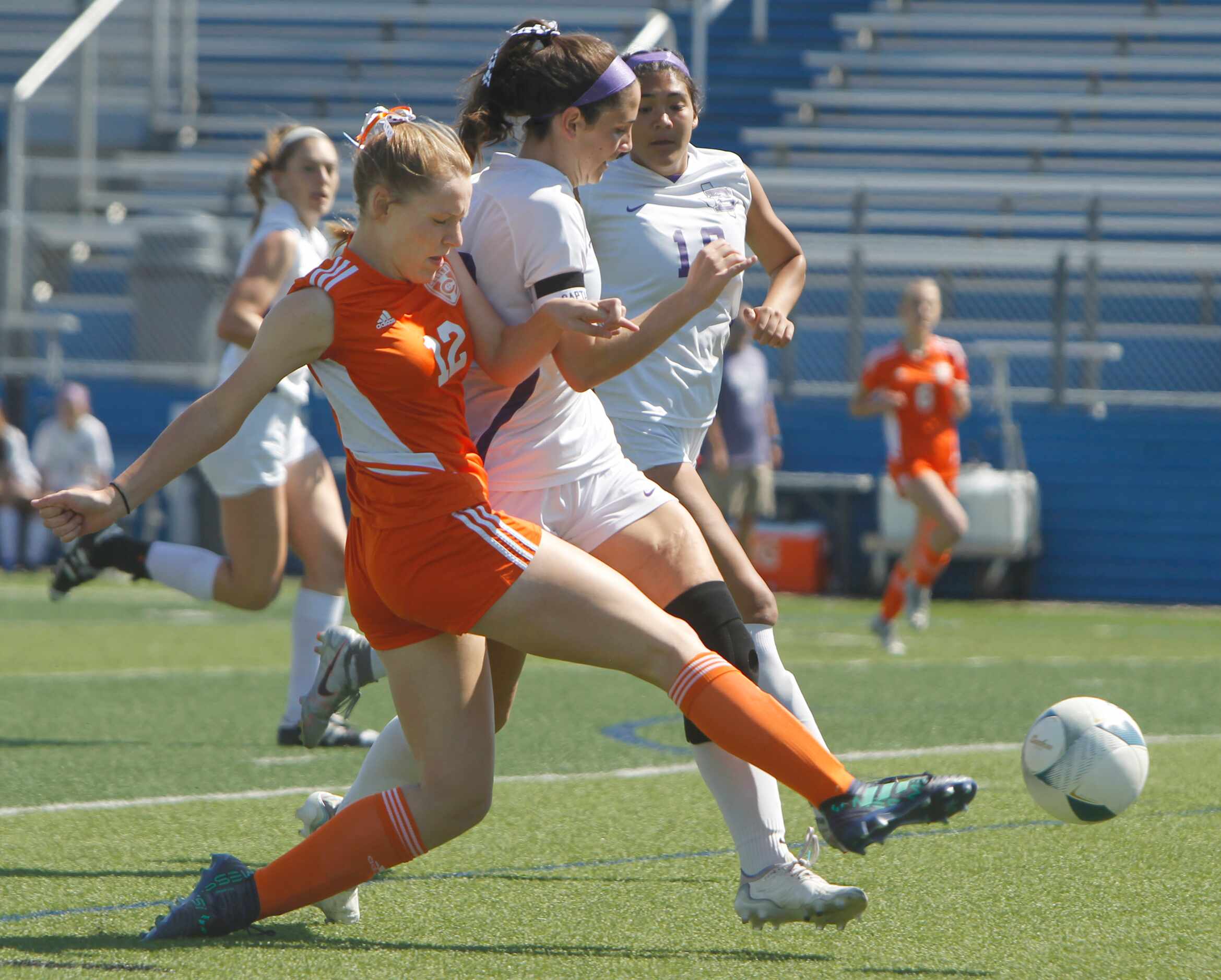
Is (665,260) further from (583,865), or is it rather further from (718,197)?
(583,865)

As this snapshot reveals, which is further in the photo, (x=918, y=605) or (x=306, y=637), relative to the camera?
(x=918, y=605)

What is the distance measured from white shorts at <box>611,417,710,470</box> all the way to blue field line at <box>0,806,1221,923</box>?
41.8 inches

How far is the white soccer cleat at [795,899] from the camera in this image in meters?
3.45

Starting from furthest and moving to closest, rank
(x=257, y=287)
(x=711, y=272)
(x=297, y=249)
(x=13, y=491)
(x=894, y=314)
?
Result: (x=894, y=314) < (x=13, y=491) < (x=297, y=249) < (x=257, y=287) < (x=711, y=272)

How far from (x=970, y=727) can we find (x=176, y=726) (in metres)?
3.24

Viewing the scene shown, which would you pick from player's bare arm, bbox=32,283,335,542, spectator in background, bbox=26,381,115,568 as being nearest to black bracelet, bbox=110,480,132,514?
player's bare arm, bbox=32,283,335,542

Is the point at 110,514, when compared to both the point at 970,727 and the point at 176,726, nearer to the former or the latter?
the point at 176,726

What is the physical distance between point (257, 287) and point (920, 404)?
5.81 m

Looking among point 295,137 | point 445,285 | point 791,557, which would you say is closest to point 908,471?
point 791,557

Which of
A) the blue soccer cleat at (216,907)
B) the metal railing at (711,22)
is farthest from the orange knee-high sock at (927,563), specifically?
the metal railing at (711,22)

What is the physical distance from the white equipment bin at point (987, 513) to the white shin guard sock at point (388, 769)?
10.4m

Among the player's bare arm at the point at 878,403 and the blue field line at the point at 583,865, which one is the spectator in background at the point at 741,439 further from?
the blue field line at the point at 583,865

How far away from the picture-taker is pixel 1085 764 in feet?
13.1

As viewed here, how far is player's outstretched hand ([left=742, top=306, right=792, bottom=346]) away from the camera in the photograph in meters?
3.93
